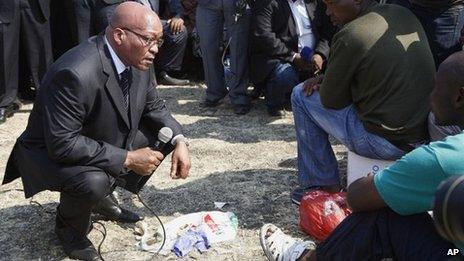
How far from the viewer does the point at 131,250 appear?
365 centimetres

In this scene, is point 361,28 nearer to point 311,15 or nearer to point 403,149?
point 403,149

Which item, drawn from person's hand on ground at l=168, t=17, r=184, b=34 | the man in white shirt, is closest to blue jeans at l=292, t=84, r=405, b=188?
the man in white shirt

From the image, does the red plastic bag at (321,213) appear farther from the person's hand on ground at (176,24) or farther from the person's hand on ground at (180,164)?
the person's hand on ground at (176,24)

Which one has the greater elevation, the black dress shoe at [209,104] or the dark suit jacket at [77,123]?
the dark suit jacket at [77,123]

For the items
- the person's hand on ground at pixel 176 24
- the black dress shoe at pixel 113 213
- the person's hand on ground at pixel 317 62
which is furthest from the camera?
the person's hand on ground at pixel 176 24

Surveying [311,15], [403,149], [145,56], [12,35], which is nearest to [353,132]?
[403,149]

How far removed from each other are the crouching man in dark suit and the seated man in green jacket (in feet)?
3.18

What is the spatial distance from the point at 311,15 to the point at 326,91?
7.55 ft

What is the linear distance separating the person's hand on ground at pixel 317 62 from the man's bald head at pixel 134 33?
249 centimetres

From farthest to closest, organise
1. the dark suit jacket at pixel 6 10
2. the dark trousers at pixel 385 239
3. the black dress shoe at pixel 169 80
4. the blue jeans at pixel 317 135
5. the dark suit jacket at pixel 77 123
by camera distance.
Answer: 1. the black dress shoe at pixel 169 80
2. the dark suit jacket at pixel 6 10
3. the blue jeans at pixel 317 135
4. the dark suit jacket at pixel 77 123
5. the dark trousers at pixel 385 239

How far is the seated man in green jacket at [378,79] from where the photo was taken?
352 centimetres

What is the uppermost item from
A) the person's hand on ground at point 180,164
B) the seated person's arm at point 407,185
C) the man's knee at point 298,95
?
the seated person's arm at point 407,185

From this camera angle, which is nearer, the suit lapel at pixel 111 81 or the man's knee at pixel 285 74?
the suit lapel at pixel 111 81

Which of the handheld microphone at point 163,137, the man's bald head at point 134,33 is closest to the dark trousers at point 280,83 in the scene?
the handheld microphone at point 163,137
